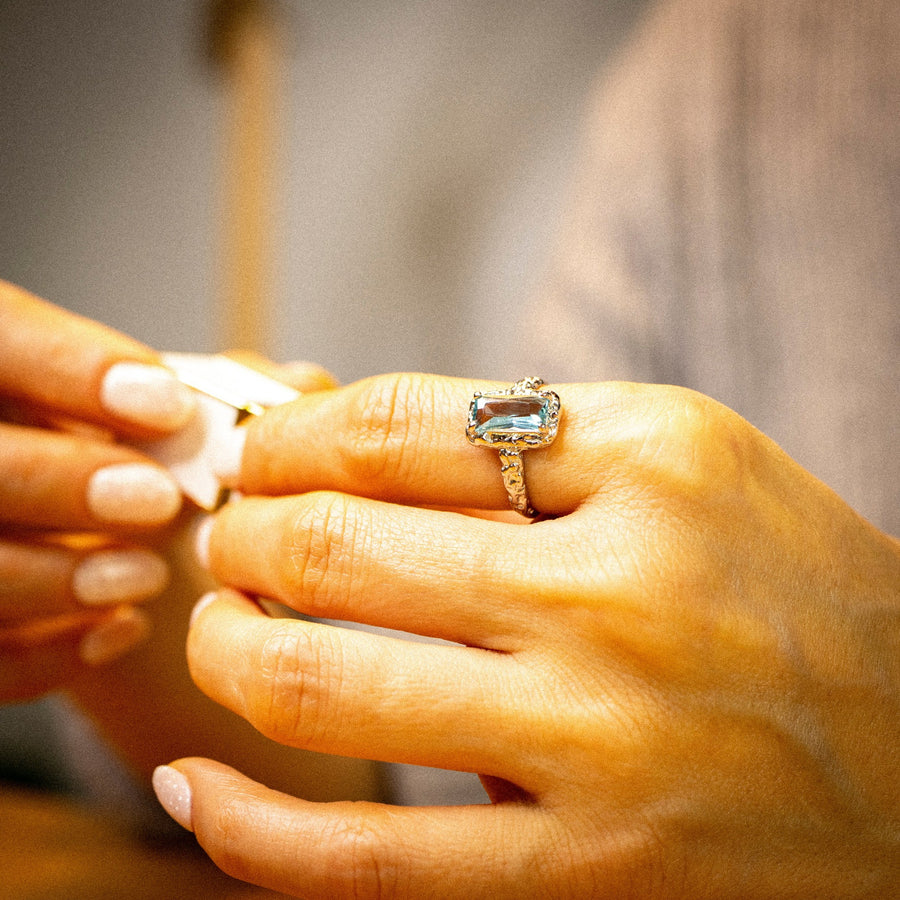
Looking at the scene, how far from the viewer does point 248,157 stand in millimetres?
982

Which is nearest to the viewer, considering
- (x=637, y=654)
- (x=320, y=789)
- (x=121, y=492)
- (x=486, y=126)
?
(x=637, y=654)

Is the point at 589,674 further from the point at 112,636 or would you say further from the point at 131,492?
the point at 112,636

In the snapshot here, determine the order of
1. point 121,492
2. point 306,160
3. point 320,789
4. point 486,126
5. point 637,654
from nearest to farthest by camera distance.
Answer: point 637,654, point 121,492, point 320,789, point 486,126, point 306,160

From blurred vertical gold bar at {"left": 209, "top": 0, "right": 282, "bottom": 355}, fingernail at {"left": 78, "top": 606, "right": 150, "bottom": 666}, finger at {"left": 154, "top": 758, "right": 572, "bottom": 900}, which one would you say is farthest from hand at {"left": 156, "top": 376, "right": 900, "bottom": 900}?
blurred vertical gold bar at {"left": 209, "top": 0, "right": 282, "bottom": 355}

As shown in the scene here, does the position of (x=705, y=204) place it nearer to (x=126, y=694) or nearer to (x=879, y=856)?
(x=879, y=856)

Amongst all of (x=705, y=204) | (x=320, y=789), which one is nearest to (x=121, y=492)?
(x=320, y=789)

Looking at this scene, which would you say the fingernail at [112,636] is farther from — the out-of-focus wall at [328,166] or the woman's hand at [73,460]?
the out-of-focus wall at [328,166]

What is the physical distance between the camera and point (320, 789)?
1.61 ft

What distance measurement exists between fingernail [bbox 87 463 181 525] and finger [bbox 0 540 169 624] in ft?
0.17

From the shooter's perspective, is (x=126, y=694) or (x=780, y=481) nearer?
(x=780, y=481)

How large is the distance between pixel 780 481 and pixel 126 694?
57cm

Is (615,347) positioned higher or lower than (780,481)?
higher

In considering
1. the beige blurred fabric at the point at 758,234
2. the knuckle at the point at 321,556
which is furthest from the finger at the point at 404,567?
the beige blurred fabric at the point at 758,234

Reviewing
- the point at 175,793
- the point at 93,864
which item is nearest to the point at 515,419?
the point at 175,793
